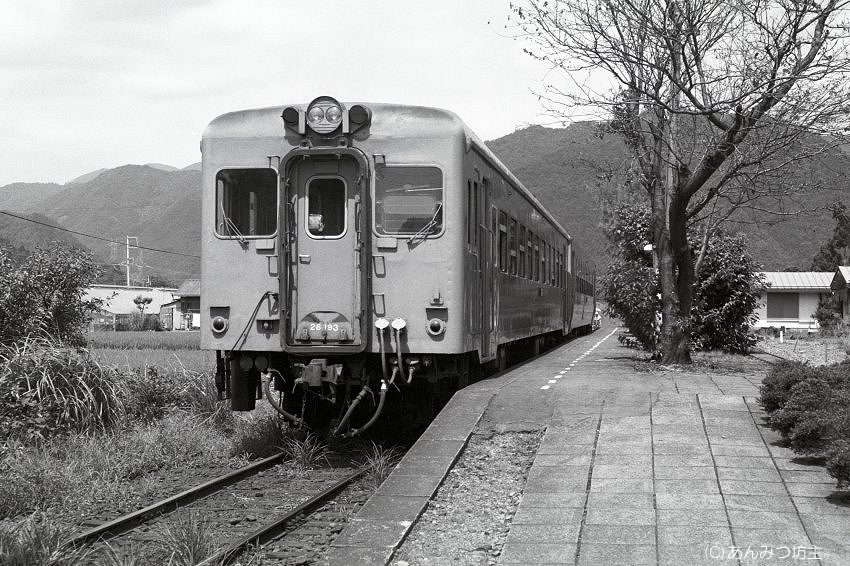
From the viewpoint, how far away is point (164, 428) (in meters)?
11.3

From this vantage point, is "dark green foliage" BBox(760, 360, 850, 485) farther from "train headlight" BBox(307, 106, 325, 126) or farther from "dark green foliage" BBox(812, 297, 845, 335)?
"dark green foliage" BBox(812, 297, 845, 335)

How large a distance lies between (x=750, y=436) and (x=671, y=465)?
1286mm

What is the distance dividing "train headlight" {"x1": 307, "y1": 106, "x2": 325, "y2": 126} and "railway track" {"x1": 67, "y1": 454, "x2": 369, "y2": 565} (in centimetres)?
326

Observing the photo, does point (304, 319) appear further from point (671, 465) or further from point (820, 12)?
point (820, 12)

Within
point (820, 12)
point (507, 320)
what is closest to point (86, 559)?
point (507, 320)

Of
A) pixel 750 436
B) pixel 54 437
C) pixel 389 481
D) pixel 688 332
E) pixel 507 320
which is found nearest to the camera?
pixel 389 481

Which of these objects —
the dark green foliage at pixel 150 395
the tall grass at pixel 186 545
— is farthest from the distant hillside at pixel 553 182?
the tall grass at pixel 186 545

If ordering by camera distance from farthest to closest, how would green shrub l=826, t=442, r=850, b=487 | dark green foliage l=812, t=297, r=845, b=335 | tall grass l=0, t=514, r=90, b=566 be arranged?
dark green foliage l=812, t=297, r=845, b=335 → green shrub l=826, t=442, r=850, b=487 → tall grass l=0, t=514, r=90, b=566

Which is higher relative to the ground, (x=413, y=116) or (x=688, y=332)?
(x=413, y=116)

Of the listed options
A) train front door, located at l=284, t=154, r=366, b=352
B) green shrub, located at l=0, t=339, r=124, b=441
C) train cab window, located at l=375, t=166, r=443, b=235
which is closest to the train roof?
train cab window, located at l=375, t=166, r=443, b=235

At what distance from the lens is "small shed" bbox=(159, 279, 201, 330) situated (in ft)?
230

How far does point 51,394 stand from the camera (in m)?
10.6

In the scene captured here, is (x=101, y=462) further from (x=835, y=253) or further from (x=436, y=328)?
(x=835, y=253)

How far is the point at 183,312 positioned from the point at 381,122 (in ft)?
217
